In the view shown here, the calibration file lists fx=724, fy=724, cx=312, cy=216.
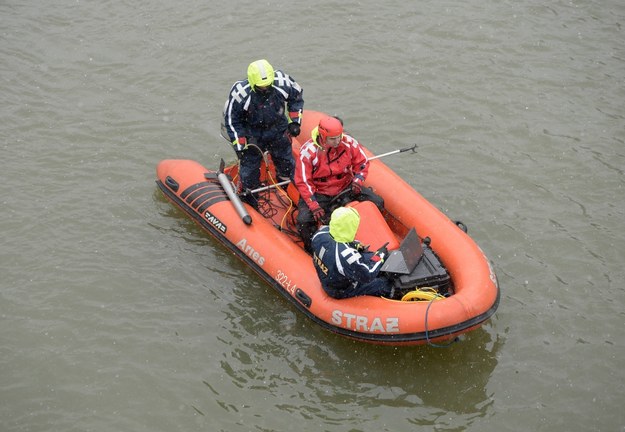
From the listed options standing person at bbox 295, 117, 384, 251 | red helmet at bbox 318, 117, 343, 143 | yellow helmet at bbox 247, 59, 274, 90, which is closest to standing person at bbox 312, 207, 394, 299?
standing person at bbox 295, 117, 384, 251

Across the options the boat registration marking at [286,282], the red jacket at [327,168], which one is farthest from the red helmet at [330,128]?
the boat registration marking at [286,282]

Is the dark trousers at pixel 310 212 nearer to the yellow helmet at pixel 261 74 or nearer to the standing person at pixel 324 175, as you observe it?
the standing person at pixel 324 175

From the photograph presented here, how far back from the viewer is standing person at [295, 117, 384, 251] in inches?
286

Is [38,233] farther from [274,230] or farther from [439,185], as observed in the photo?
[439,185]

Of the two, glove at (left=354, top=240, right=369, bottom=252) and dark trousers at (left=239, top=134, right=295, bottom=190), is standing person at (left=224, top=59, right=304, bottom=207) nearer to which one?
dark trousers at (left=239, top=134, right=295, bottom=190)

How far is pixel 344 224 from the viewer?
20.6 ft

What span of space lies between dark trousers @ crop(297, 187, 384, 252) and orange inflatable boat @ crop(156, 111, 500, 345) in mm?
137

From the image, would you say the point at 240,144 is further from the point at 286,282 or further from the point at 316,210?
the point at 286,282

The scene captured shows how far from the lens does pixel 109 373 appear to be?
6.85 m

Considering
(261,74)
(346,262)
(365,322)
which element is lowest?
(365,322)

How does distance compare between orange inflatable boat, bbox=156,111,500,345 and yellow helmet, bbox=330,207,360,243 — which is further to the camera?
orange inflatable boat, bbox=156,111,500,345

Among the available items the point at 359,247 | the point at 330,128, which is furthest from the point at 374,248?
the point at 330,128

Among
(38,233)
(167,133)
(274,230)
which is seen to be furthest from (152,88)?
(274,230)

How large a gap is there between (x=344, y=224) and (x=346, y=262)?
0.34 m
